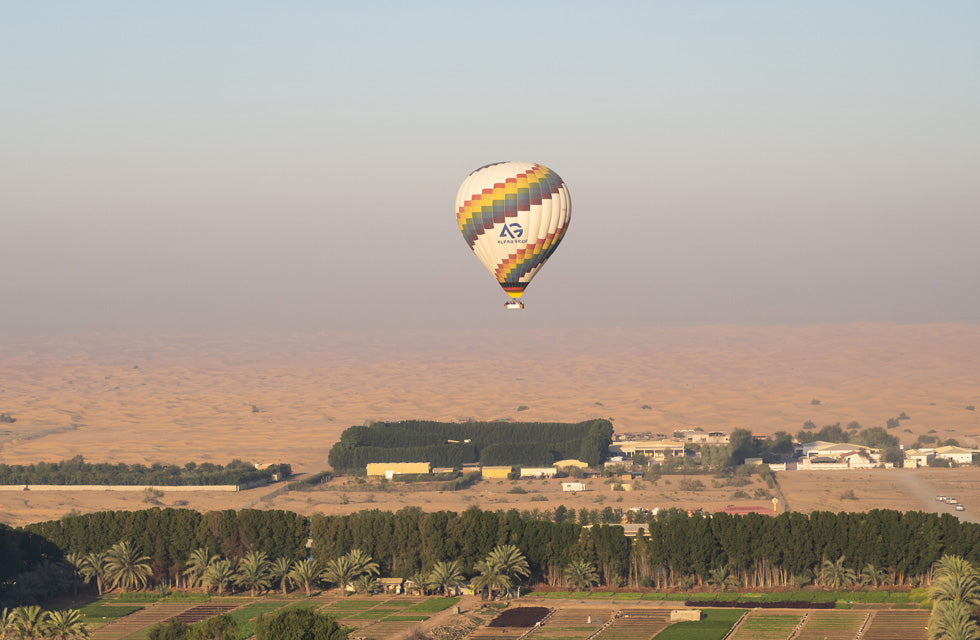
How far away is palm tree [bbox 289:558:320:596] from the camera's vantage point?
259 feet

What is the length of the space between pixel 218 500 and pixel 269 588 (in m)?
38.4

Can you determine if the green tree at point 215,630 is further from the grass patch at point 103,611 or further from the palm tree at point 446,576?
the palm tree at point 446,576

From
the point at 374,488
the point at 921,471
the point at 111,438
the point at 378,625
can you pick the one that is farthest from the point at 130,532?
the point at 111,438

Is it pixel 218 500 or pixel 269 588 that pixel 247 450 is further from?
pixel 269 588

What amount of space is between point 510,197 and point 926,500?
50.7 metres

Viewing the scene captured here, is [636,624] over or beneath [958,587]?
beneath

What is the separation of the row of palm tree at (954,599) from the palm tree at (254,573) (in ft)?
119

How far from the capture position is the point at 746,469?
131 m

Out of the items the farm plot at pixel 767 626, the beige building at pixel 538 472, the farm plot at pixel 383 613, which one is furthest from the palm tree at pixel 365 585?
the beige building at pixel 538 472

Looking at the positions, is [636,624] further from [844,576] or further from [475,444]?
[475,444]

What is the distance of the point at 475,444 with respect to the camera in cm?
14012

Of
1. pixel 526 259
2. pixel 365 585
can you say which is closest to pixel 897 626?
pixel 526 259

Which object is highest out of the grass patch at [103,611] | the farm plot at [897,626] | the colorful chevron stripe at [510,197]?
the colorful chevron stripe at [510,197]

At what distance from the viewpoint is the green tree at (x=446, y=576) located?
3076 inches
